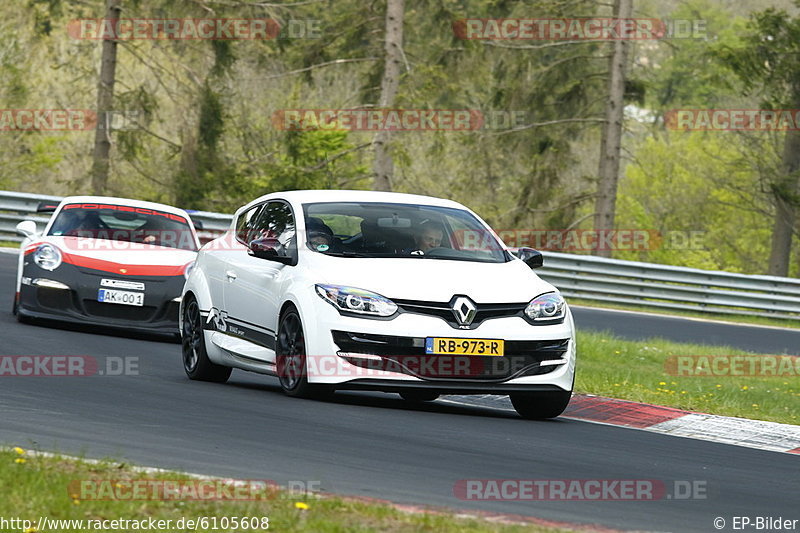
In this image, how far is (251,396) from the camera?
1016 centimetres

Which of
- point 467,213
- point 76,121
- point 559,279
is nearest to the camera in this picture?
point 467,213

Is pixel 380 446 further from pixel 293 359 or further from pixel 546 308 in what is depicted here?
pixel 546 308

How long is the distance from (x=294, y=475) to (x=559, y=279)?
2126 centimetres

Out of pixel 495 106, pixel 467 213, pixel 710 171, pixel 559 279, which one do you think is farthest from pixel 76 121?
pixel 467 213

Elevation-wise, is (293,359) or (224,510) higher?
(224,510)

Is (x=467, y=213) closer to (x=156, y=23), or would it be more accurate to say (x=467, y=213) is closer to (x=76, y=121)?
(x=156, y=23)

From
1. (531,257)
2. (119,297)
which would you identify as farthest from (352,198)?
(119,297)

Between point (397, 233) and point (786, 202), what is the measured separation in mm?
26685

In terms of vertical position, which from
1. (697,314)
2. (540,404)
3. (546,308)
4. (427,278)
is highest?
(427,278)

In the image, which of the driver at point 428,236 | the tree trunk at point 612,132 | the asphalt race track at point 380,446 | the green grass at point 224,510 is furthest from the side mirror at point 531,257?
the tree trunk at point 612,132

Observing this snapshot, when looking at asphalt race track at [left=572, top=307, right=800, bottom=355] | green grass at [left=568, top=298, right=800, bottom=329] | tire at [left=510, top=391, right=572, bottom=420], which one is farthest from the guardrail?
tire at [left=510, top=391, right=572, bottom=420]

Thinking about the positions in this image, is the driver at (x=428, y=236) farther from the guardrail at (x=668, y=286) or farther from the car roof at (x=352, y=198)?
the guardrail at (x=668, y=286)

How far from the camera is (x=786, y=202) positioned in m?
34.9

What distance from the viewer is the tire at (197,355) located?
11.4 metres
